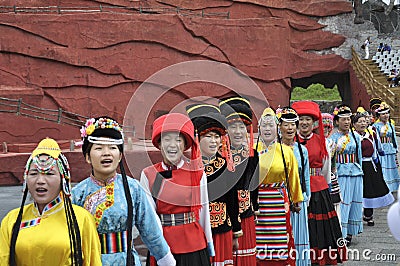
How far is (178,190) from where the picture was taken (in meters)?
4.19

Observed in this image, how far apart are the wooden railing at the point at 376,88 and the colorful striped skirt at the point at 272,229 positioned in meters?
12.5

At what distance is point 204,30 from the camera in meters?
17.5

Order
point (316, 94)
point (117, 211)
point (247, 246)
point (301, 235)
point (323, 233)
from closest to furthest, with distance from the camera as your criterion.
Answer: point (117, 211), point (247, 246), point (301, 235), point (323, 233), point (316, 94)

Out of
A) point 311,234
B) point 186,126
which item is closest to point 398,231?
point 186,126

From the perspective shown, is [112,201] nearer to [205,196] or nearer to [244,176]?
[205,196]

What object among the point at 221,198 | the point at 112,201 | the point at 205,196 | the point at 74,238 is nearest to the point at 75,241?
the point at 74,238

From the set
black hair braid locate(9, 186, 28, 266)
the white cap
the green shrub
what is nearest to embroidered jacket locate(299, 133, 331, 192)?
black hair braid locate(9, 186, 28, 266)

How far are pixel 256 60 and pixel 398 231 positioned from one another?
16445 millimetres

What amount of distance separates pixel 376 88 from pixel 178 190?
16977 millimetres

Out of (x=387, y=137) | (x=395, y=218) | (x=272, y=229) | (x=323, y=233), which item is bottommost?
(x=323, y=233)

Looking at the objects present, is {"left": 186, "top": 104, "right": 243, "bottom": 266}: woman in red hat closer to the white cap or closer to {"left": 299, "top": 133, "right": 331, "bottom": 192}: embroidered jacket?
{"left": 299, "top": 133, "right": 331, "bottom": 192}: embroidered jacket

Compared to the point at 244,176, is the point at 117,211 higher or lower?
lower

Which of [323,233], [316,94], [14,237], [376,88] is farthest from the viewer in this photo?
[316,94]

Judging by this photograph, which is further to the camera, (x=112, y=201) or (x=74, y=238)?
(x=112, y=201)
